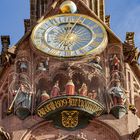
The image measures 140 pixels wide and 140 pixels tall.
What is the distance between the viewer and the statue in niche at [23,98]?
108ft

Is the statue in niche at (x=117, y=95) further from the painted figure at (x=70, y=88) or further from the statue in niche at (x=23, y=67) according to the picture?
the statue in niche at (x=23, y=67)

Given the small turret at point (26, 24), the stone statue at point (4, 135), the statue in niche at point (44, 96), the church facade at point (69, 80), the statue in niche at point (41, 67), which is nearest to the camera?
the stone statue at point (4, 135)

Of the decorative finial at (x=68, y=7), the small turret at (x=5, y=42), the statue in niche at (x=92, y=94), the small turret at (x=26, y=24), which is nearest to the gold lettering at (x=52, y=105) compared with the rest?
the statue in niche at (x=92, y=94)

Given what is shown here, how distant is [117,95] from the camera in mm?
33094

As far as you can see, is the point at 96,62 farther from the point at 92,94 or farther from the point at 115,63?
the point at 92,94

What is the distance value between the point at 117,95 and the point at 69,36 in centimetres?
302

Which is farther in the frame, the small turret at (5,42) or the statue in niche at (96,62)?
the small turret at (5,42)

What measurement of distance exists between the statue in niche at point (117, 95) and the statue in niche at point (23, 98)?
2381mm

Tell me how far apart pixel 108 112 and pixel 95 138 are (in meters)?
0.92

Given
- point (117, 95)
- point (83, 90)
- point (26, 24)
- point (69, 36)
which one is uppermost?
point (26, 24)

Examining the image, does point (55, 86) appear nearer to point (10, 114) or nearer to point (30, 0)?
point (10, 114)

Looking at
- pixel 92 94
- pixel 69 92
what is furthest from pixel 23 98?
pixel 92 94

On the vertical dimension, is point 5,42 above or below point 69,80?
above

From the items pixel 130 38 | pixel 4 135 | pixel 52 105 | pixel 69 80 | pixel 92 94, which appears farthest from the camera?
pixel 130 38
